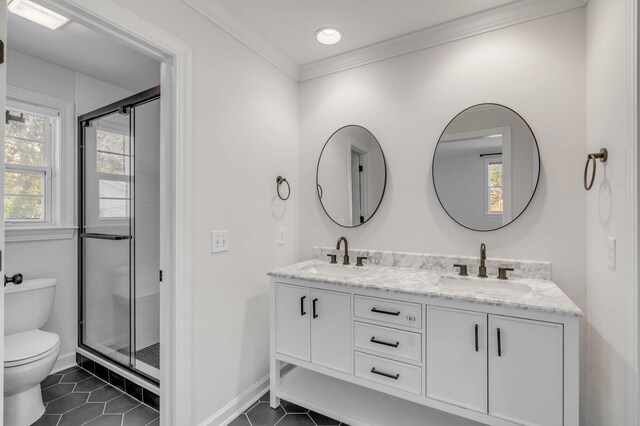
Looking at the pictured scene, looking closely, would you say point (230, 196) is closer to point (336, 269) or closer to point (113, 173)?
point (336, 269)

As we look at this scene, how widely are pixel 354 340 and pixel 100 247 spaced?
6.97ft

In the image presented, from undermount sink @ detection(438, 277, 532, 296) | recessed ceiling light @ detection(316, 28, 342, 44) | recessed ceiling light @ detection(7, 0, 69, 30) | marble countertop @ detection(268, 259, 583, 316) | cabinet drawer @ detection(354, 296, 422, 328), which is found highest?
recessed ceiling light @ detection(316, 28, 342, 44)

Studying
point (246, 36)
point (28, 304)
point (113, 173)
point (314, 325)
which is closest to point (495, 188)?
point (314, 325)

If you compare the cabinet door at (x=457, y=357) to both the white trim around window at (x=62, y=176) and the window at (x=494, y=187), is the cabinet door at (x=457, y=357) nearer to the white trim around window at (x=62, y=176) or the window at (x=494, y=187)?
the window at (x=494, y=187)

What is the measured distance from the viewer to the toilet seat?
1.76 m

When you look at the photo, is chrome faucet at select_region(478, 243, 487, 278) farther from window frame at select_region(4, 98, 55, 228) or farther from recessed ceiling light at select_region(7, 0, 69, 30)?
window frame at select_region(4, 98, 55, 228)

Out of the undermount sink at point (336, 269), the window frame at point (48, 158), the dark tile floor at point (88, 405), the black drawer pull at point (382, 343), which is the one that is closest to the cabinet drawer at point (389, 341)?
the black drawer pull at point (382, 343)

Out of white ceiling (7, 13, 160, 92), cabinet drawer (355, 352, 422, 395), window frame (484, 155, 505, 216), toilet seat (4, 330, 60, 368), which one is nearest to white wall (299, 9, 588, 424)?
window frame (484, 155, 505, 216)

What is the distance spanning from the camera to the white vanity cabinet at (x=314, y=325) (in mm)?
1759

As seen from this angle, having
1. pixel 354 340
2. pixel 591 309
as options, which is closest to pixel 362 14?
pixel 354 340

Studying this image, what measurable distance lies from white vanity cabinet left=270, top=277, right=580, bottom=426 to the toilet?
1.35 m

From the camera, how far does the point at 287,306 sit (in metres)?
1.93

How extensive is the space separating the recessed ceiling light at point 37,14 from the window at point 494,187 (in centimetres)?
256

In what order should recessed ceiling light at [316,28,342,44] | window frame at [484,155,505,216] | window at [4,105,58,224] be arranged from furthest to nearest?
window at [4,105,58,224], recessed ceiling light at [316,28,342,44], window frame at [484,155,505,216]
